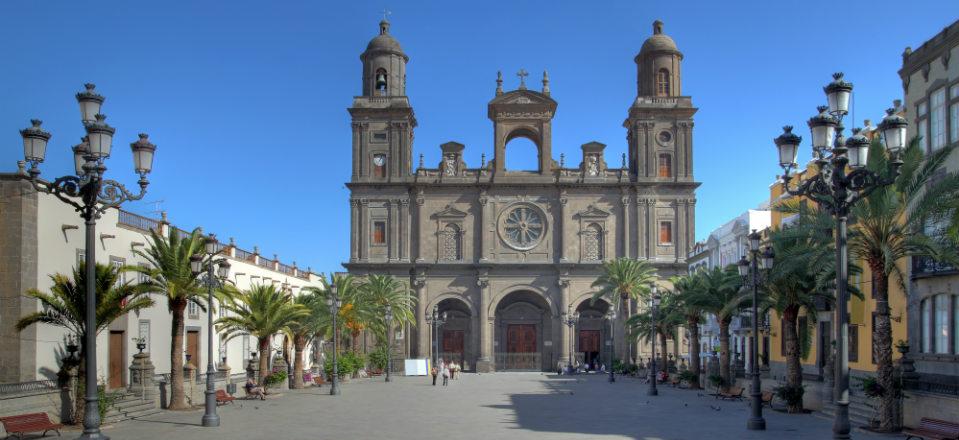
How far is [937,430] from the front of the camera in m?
20.1

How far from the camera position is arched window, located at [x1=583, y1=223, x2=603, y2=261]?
70.1 meters

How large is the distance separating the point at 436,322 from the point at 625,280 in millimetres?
13931

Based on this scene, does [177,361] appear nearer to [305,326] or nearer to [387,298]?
[305,326]

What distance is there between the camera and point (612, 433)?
2441 cm

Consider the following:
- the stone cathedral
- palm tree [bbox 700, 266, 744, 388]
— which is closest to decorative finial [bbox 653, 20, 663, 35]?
the stone cathedral

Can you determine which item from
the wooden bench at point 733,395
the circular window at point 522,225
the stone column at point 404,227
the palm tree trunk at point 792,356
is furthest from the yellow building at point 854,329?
the stone column at point 404,227

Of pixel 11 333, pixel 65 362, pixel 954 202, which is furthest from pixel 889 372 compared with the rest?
pixel 11 333

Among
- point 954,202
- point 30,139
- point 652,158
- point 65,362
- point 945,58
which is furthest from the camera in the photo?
point 652,158

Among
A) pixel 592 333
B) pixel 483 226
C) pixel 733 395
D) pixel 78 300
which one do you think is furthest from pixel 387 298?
pixel 78 300

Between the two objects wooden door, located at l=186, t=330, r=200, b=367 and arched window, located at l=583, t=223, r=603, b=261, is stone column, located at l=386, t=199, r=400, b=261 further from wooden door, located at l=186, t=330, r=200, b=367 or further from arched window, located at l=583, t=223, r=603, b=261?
wooden door, located at l=186, t=330, r=200, b=367

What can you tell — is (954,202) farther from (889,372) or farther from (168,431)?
(168,431)

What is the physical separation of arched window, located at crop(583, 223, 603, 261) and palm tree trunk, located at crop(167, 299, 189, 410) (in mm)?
41916

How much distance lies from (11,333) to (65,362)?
490cm

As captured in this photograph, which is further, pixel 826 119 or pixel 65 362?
pixel 65 362
